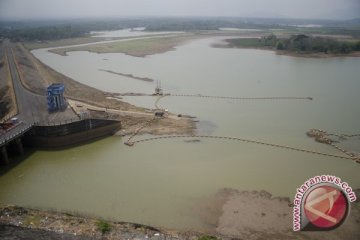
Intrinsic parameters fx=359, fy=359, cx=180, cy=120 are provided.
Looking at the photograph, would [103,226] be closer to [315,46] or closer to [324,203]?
[324,203]

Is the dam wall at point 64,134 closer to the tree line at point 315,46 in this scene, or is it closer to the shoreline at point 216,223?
the shoreline at point 216,223

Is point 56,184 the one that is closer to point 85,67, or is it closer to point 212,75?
point 212,75

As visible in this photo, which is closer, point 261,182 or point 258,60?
point 261,182

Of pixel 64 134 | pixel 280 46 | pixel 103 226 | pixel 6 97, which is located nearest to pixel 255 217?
pixel 103 226

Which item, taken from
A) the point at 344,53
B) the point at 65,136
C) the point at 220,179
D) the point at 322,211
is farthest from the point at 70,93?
the point at 344,53

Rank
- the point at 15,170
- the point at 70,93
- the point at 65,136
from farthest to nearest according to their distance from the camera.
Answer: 1. the point at 70,93
2. the point at 65,136
3. the point at 15,170

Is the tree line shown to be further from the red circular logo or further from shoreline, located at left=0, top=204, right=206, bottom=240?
shoreline, located at left=0, top=204, right=206, bottom=240

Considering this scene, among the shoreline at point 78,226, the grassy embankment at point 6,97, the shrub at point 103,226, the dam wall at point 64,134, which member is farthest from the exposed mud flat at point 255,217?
the grassy embankment at point 6,97
